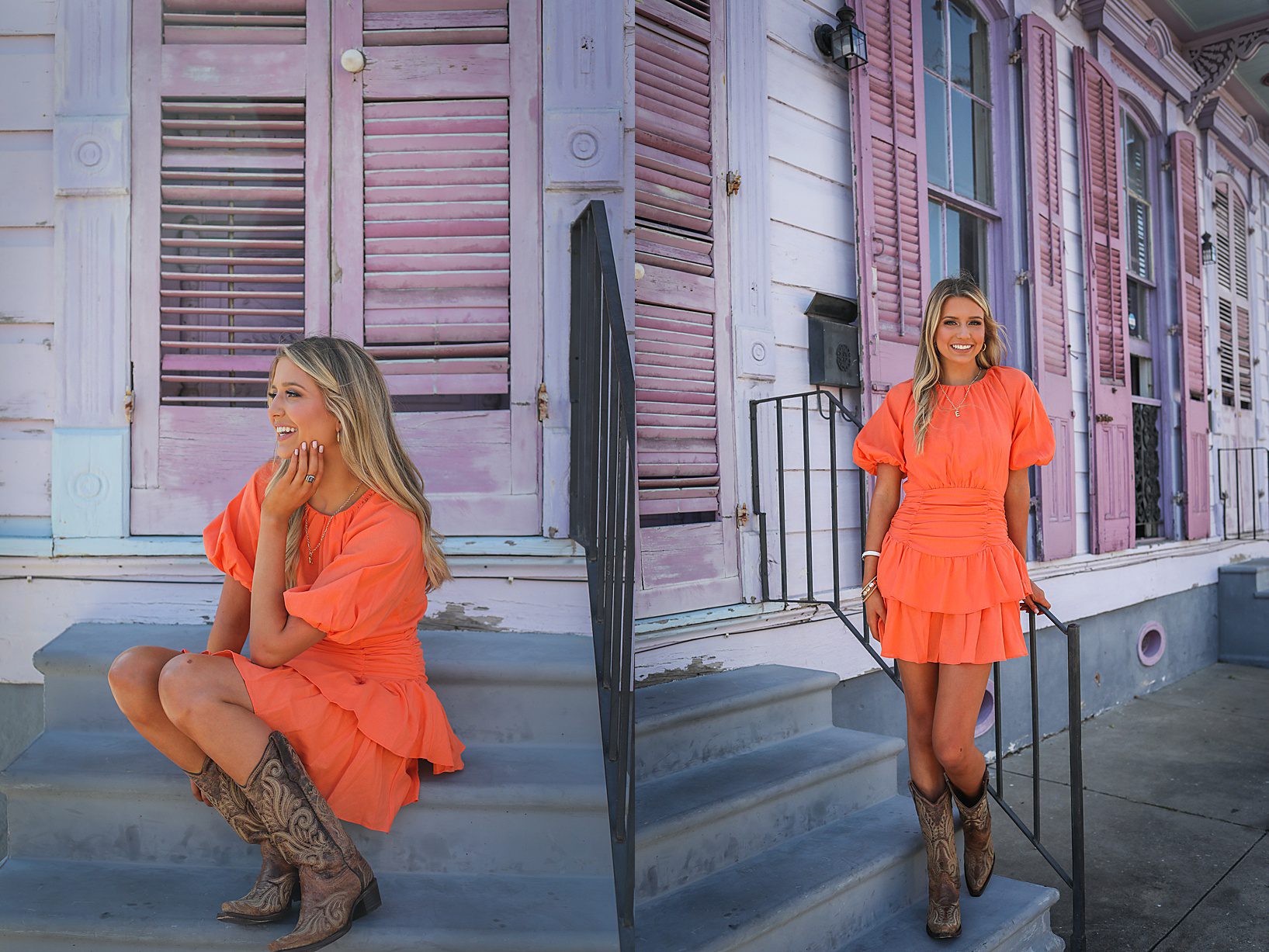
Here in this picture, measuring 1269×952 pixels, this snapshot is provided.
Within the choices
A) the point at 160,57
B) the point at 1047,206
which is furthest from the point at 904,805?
the point at 1047,206

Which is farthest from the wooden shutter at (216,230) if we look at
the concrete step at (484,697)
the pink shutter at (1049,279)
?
the pink shutter at (1049,279)

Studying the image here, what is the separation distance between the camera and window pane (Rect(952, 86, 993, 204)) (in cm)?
447

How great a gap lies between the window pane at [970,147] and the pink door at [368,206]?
8.94 ft

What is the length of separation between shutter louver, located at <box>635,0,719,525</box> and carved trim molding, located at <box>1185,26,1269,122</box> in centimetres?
502

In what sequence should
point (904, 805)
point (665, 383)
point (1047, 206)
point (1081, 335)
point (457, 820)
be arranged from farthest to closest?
point (1081, 335) < point (1047, 206) < point (665, 383) < point (904, 805) < point (457, 820)

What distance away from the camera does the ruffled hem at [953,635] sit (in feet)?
6.68

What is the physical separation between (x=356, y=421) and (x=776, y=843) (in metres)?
1.56

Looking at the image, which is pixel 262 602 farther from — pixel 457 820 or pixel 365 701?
pixel 457 820

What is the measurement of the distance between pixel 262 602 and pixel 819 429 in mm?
2425

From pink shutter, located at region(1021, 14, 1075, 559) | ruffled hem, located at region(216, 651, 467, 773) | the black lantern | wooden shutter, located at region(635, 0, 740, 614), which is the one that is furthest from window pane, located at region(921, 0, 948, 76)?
ruffled hem, located at region(216, 651, 467, 773)

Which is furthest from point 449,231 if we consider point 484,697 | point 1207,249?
point 1207,249

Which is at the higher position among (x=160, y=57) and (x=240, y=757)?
(x=160, y=57)

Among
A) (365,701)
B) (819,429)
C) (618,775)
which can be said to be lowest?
(618,775)

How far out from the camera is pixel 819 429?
11.6 feet
